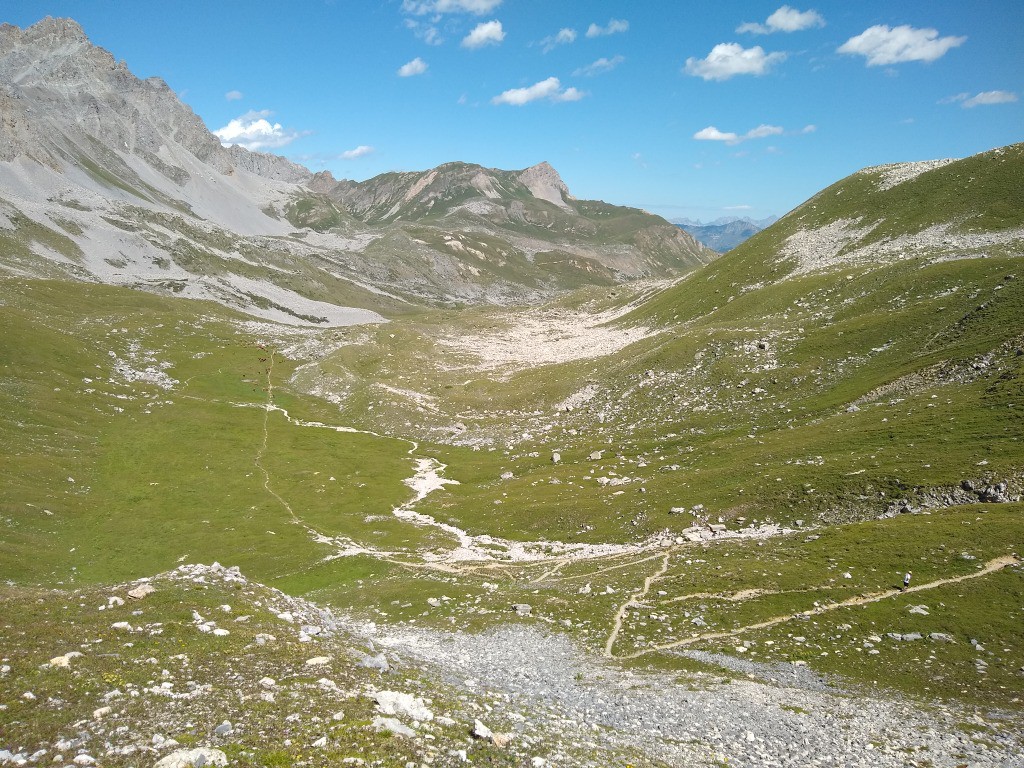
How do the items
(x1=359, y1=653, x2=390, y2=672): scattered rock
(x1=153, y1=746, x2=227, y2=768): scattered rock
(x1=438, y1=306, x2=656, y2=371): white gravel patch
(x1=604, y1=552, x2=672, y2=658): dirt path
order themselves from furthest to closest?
(x1=438, y1=306, x2=656, y2=371): white gravel patch < (x1=604, y1=552, x2=672, y2=658): dirt path < (x1=359, y1=653, x2=390, y2=672): scattered rock < (x1=153, y1=746, x2=227, y2=768): scattered rock

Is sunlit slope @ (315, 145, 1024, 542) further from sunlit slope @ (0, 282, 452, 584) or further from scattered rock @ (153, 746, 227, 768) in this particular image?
scattered rock @ (153, 746, 227, 768)

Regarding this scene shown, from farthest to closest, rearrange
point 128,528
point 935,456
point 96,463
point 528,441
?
point 528,441, point 96,463, point 128,528, point 935,456

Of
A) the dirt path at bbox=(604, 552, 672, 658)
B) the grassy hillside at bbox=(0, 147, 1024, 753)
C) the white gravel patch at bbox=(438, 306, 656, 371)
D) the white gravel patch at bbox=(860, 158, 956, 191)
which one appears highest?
the white gravel patch at bbox=(860, 158, 956, 191)

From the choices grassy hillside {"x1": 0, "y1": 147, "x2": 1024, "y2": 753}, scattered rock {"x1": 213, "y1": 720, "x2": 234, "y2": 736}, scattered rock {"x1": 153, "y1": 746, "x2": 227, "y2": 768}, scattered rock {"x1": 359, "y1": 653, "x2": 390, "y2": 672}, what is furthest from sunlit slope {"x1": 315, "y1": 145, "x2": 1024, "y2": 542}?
scattered rock {"x1": 153, "y1": 746, "x2": 227, "y2": 768}

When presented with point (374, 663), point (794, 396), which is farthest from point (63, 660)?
point (794, 396)

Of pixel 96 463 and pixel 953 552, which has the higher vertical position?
pixel 96 463

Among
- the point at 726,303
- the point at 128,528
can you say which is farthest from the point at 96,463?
the point at 726,303

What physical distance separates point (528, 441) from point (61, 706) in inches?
3014

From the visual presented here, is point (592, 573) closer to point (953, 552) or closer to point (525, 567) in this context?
point (525, 567)

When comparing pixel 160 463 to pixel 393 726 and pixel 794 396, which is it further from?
pixel 794 396

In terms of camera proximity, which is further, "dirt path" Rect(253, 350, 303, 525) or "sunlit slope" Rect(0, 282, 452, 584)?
"dirt path" Rect(253, 350, 303, 525)

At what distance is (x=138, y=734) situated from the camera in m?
14.5

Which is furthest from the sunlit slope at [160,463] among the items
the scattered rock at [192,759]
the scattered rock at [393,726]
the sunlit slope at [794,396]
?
the scattered rock at [192,759]

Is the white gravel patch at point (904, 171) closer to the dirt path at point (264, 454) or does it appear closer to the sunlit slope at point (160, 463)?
the sunlit slope at point (160, 463)
